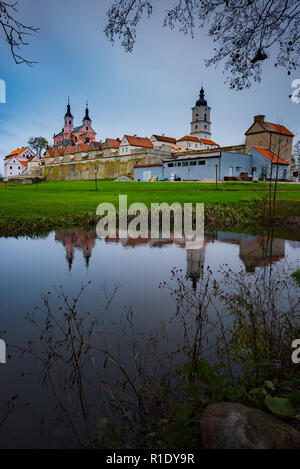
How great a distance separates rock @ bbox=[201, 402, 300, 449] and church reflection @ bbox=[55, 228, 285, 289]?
4264mm

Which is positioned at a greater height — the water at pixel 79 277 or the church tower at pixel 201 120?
the church tower at pixel 201 120

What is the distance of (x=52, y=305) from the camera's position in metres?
5.14

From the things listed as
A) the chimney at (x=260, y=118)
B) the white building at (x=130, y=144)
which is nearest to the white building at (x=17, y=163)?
the white building at (x=130, y=144)

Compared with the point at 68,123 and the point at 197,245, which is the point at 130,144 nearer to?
the point at 197,245

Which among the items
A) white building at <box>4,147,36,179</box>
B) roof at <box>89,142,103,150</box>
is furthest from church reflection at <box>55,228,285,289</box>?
white building at <box>4,147,36,179</box>

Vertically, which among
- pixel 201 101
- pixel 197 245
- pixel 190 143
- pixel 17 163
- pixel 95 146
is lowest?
pixel 197 245

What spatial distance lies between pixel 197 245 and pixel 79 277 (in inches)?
215

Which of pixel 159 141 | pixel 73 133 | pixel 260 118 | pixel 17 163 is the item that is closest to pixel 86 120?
pixel 73 133

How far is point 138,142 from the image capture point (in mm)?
62844

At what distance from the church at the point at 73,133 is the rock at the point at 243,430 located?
100 metres

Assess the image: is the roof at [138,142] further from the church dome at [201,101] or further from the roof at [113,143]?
the church dome at [201,101]

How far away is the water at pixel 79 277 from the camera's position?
2648 mm

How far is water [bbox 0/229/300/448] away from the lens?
2648 millimetres

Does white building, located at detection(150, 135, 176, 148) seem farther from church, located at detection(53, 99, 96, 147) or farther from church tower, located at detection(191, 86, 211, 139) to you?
church, located at detection(53, 99, 96, 147)
